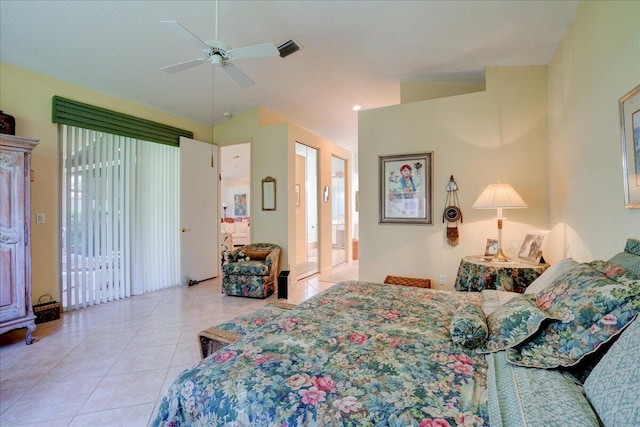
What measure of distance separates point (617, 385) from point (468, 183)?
2881 mm

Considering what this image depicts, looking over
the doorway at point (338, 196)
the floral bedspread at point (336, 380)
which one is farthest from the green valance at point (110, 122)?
the floral bedspread at point (336, 380)

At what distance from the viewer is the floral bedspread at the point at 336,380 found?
87 cm

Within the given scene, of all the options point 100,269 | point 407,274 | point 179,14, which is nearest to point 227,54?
point 179,14

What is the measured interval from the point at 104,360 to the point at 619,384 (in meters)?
3.15

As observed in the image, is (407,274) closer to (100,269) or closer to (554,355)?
(554,355)

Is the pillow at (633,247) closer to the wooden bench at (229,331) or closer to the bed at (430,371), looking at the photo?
the bed at (430,371)

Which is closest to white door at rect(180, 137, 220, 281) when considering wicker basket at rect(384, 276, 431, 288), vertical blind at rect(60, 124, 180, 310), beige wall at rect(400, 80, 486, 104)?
vertical blind at rect(60, 124, 180, 310)

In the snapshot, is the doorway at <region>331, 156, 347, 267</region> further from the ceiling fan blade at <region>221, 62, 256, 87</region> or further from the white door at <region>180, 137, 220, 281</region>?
the ceiling fan blade at <region>221, 62, 256, 87</region>

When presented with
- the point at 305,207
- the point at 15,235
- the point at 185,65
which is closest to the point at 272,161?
the point at 305,207

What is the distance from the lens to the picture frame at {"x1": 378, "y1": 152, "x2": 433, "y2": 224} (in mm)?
3549

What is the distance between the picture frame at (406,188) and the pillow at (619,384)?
106 inches

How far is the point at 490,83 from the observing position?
10.8ft

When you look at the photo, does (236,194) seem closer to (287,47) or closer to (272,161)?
(272,161)

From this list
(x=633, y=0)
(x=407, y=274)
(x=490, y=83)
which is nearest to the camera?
(x=633, y=0)
